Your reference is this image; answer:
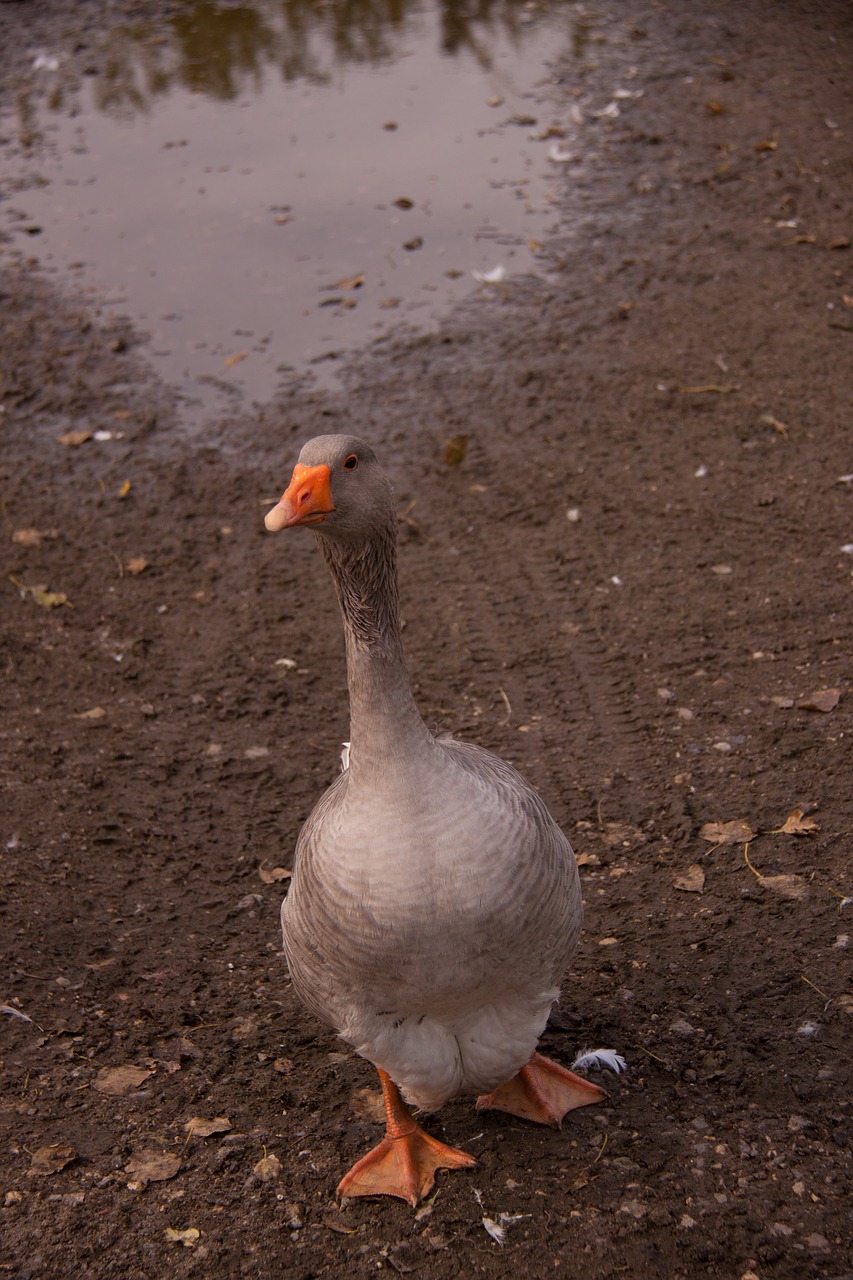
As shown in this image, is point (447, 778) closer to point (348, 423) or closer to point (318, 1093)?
point (318, 1093)

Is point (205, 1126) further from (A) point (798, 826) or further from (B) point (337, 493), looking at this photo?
(A) point (798, 826)

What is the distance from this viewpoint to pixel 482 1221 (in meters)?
3.10

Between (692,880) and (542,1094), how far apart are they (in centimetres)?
109

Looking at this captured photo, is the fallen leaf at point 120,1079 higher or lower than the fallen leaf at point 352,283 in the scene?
lower

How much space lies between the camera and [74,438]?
734cm

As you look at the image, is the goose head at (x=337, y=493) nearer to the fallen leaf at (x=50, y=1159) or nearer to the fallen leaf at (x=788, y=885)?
the fallen leaf at (x=50, y=1159)

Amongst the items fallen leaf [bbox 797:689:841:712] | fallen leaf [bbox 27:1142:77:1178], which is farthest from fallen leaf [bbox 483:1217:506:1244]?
fallen leaf [bbox 797:689:841:712]

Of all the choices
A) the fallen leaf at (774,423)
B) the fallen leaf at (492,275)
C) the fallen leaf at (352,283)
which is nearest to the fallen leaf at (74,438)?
the fallen leaf at (352,283)

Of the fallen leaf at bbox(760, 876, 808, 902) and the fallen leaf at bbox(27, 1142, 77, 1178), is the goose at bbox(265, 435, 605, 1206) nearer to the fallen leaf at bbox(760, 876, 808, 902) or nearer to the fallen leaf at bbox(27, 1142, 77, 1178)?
the fallen leaf at bbox(27, 1142, 77, 1178)

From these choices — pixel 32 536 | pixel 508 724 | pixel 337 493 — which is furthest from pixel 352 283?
pixel 337 493

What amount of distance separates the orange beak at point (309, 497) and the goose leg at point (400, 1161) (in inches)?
62.5

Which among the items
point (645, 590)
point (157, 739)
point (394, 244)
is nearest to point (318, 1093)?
point (157, 739)

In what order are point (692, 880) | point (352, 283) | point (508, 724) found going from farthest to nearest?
point (352, 283)
point (508, 724)
point (692, 880)

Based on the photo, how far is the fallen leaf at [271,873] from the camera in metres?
4.52
